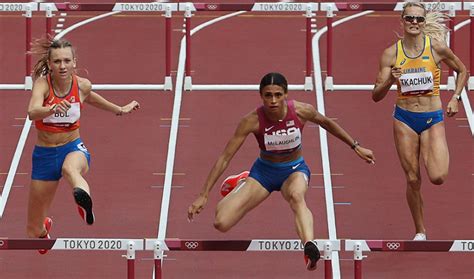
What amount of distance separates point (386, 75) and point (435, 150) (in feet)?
2.94

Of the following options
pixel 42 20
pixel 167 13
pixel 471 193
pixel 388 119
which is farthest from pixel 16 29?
pixel 471 193

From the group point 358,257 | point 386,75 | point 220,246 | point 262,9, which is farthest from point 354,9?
point 220,246

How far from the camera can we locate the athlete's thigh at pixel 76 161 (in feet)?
57.3

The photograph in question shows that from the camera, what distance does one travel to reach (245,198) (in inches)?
690

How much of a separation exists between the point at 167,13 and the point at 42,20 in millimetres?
3772

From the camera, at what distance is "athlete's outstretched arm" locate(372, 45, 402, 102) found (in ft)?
59.3

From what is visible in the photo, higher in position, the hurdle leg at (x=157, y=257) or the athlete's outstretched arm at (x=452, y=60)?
the athlete's outstretched arm at (x=452, y=60)

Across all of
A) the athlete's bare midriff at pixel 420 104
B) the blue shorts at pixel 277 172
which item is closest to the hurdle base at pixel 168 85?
the athlete's bare midriff at pixel 420 104

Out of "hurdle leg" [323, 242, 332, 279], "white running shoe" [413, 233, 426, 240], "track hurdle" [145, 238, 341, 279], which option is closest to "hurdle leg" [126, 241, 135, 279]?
"track hurdle" [145, 238, 341, 279]

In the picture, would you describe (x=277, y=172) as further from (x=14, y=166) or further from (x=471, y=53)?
(x=471, y=53)

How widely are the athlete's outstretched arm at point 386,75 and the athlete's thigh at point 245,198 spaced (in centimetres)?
158

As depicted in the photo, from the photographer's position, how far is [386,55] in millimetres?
18594

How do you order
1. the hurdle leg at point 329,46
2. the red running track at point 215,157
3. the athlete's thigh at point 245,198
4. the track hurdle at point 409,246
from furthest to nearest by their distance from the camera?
the hurdle leg at point 329,46 → the red running track at point 215,157 → the athlete's thigh at point 245,198 → the track hurdle at point 409,246

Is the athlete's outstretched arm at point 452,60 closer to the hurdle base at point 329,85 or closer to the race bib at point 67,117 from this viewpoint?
the race bib at point 67,117
